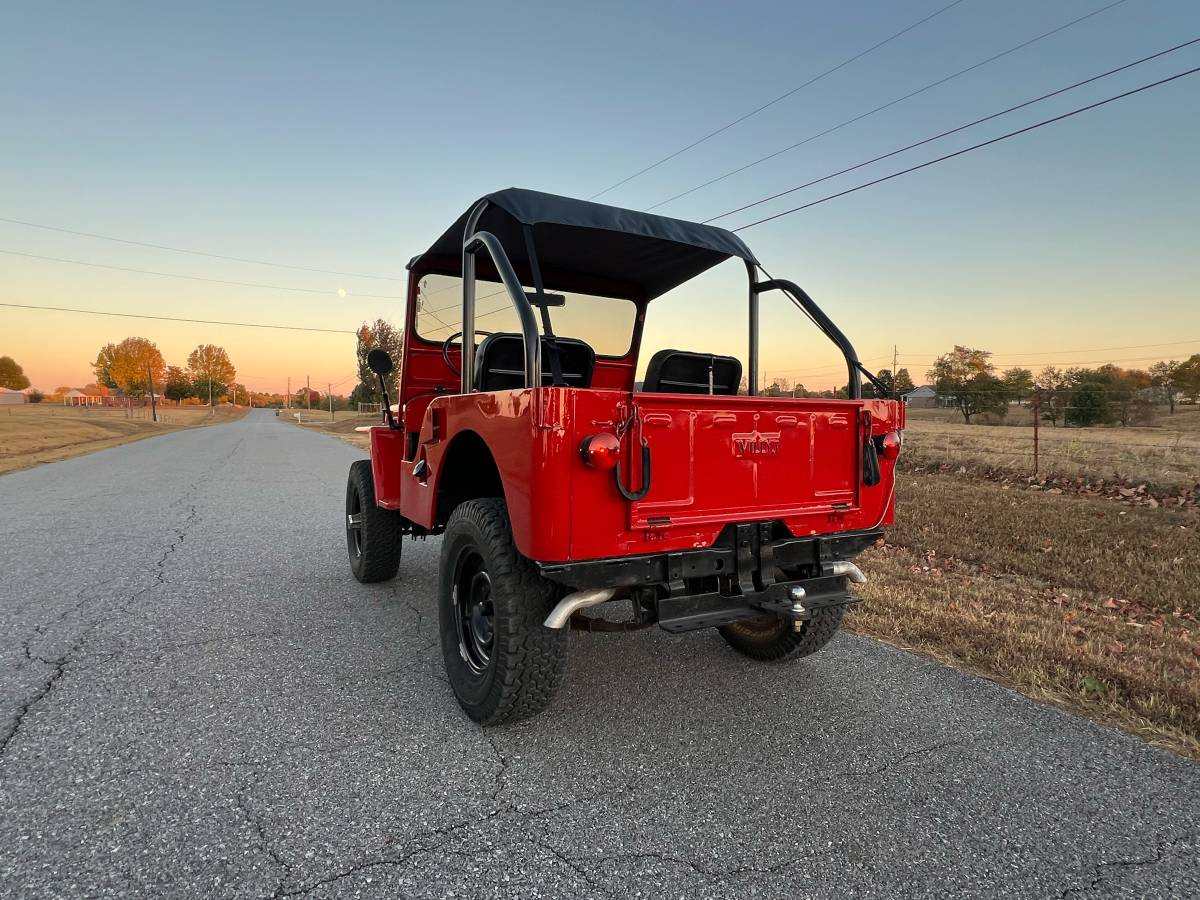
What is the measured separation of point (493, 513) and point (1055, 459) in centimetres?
1239

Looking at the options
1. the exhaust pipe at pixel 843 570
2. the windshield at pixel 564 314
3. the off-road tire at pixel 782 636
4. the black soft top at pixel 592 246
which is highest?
the black soft top at pixel 592 246

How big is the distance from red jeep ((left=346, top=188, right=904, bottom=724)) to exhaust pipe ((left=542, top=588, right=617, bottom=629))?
0.04 ft

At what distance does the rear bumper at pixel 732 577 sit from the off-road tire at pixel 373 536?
266cm

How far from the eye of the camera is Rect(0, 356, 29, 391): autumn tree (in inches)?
4845

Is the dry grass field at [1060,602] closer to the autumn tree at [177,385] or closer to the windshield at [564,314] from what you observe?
the windshield at [564,314]

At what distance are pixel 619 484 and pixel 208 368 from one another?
402 feet

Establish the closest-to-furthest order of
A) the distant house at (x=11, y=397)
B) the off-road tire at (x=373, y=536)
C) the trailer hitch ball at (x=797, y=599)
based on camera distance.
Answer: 1. the trailer hitch ball at (x=797, y=599)
2. the off-road tire at (x=373, y=536)
3. the distant house at (x=11, y=397)

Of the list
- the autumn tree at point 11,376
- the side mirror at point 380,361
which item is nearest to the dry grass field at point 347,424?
the side mirror at point 380,361

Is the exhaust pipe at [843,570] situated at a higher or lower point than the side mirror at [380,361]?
lower

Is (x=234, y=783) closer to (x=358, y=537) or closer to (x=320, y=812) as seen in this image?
(x=320, y=812)

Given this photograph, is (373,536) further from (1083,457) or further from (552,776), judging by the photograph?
(1083,457)

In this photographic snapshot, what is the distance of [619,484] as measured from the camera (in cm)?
232

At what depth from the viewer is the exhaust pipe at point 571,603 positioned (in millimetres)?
2361

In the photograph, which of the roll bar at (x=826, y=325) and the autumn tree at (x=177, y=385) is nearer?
the roll bar at (x=826, y=325)
